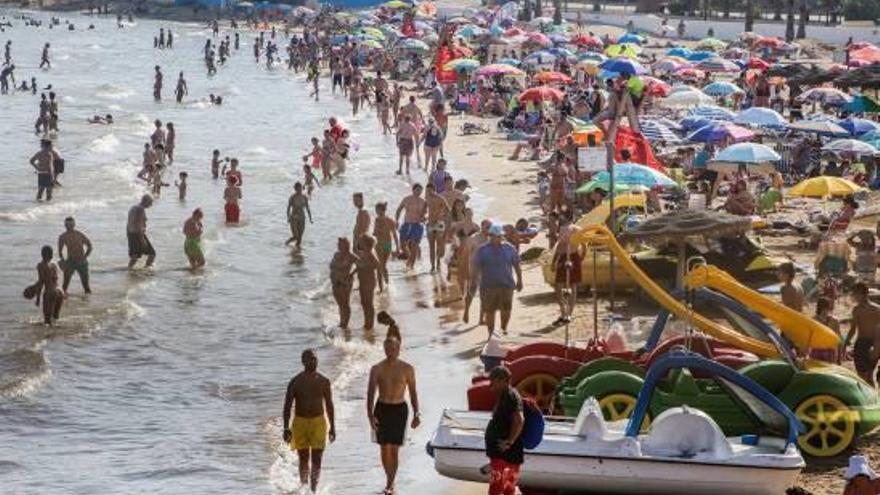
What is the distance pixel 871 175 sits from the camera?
24.2 meters

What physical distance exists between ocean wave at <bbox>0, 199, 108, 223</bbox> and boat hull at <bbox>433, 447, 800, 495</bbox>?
18.5 meters

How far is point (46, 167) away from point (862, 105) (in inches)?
602

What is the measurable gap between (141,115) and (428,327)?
31.5 meters

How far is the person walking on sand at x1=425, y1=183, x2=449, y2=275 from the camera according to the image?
19.5 meters

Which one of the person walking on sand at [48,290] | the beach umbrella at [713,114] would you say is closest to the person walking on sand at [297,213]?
the person walking on sand at [48,290]

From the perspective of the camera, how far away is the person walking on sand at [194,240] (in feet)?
66.4

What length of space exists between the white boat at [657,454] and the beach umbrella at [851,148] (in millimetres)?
13963

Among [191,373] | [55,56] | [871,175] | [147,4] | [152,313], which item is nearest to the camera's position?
[191,373]

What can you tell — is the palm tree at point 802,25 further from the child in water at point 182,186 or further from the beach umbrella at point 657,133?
the child in water at point 182,186

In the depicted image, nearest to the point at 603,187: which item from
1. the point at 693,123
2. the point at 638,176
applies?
the point at 638,176

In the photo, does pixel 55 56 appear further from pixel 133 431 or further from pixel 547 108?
pixel 133 431

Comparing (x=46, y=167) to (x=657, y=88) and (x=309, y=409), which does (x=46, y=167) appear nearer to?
(x=657, y=88)

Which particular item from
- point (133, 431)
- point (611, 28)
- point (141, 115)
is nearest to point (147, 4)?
point (611, 28)

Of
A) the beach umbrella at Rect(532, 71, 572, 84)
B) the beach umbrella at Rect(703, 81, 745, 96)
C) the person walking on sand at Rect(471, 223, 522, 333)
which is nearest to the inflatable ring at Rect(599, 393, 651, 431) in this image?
the person walking on sand at Rect(471, 223, 522, 333)
